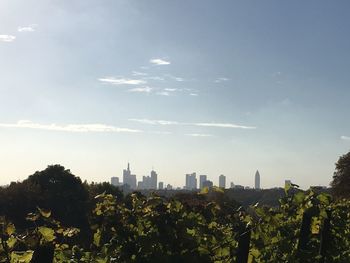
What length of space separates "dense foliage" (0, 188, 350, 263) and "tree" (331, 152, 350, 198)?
163 ft

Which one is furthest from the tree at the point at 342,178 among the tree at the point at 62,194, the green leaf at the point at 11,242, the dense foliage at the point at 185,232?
the green leaf at the point at 11,242

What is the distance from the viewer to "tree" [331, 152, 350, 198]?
5448 cm

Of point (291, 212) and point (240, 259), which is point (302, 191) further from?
point (240, 259)

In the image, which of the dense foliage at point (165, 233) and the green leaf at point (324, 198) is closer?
the dense foliage at point (165, 233)

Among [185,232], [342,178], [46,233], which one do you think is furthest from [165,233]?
[342,178]

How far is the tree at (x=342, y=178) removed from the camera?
179 feet

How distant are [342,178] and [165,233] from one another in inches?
2159

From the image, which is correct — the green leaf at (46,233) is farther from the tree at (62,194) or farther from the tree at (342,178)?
the tree at (342,178)

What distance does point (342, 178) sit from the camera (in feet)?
185

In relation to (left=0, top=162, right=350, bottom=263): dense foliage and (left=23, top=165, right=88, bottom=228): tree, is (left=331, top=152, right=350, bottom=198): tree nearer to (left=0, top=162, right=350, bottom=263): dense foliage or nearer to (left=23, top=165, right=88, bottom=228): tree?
(left=23, top=165, right=88, bottom=228): tree

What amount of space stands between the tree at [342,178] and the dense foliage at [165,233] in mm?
49791

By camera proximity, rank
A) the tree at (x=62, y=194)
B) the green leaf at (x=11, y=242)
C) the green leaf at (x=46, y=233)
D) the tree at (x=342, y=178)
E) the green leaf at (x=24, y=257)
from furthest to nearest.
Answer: the tree at (x=342, y=178)
the tree at (x=62, y=194)
the green leaf at (x=11, y=242)
the green leaf at (x=46, y=233)
the green leaf at (x=24, y=257)

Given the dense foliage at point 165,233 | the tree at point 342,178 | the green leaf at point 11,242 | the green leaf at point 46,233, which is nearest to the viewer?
the green leaf at point 46,233

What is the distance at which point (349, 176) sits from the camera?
182 feet
